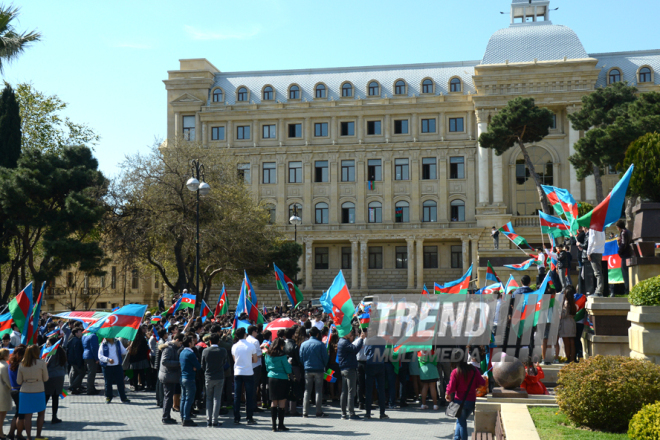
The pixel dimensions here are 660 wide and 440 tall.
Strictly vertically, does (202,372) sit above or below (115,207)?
below

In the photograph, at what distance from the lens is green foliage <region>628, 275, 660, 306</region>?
10.6 m

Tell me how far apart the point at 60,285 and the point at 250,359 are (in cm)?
4642

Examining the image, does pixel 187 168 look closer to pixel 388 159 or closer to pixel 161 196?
pixel 161 196

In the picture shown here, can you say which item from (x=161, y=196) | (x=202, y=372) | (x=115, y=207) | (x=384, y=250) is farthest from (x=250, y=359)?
(x=384, y=250)

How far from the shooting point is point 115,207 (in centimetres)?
3388

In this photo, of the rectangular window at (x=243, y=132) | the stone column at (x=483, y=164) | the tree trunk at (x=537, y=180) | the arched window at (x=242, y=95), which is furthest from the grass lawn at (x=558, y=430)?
the arched window at (x=242, y=95)

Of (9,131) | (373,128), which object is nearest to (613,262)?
(9,131)

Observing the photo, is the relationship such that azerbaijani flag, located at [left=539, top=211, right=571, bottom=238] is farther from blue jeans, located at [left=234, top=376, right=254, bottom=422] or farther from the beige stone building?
the beige stone building

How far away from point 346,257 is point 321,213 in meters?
4.32

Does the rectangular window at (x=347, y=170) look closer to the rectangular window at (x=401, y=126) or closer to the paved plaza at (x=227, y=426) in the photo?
the rectangular window at (x=401, y=126)

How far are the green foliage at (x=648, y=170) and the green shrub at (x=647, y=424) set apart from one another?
490 inches

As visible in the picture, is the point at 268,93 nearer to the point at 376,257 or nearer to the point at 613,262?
the point at 376,257

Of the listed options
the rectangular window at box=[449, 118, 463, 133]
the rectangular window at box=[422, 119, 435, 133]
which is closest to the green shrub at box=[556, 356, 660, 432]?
the rectangular window at box=[449, 118, 463, 133]

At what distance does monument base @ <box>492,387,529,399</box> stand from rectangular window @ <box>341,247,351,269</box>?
4744 cm
